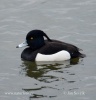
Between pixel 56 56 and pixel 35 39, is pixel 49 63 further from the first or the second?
pixel 35 39

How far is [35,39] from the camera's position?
554 inches

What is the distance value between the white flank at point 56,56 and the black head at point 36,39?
14.6 inches

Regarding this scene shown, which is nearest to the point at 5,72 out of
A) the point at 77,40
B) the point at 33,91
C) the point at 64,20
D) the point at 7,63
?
the point at 7,63

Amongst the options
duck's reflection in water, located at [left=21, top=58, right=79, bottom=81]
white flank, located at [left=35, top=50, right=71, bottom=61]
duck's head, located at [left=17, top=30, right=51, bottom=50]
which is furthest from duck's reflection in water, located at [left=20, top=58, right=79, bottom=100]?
duck's head, located at [left=17, top=30, right=51, bottom=50]

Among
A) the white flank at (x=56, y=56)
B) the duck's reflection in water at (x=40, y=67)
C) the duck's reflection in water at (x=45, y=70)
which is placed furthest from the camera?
the white flank at (x=56, y=56)

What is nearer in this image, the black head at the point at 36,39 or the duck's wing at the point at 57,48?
the duck's wing at the point at 57,48

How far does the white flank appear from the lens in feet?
45.0

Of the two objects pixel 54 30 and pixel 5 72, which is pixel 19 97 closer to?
pixel 5 72

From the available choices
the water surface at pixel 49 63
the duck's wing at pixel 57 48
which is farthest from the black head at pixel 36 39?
the water surface at pixel 49 63

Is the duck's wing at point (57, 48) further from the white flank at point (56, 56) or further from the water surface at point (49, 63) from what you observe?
the water surface at point (49, 63)

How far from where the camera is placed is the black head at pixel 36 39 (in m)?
14.0

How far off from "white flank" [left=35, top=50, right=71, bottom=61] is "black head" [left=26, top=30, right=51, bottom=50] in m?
0.37

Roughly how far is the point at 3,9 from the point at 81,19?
2642 mm

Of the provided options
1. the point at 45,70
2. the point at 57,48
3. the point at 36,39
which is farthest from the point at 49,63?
the point at 36,39
